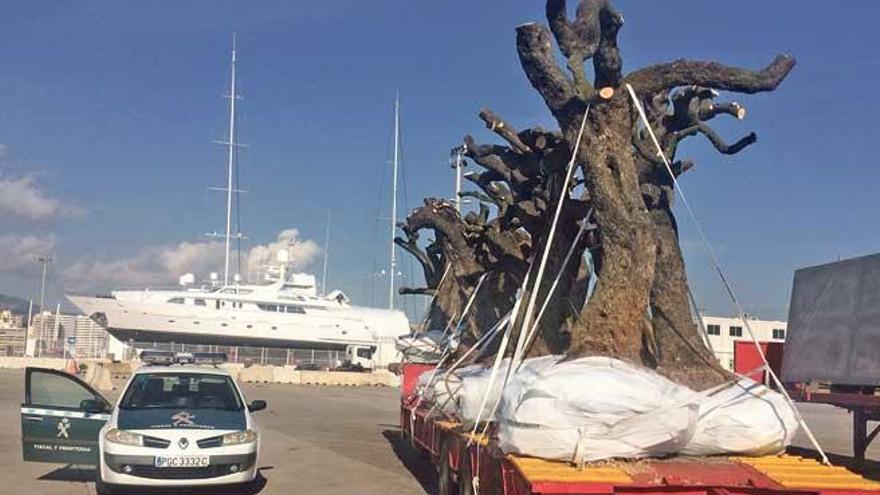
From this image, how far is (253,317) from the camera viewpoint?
285ft

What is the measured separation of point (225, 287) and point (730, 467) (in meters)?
82.7

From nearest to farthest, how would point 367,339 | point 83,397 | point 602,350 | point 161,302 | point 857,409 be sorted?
point 602,350 < point 857,409 < point 83,397 < point 161,302 < point 367,339

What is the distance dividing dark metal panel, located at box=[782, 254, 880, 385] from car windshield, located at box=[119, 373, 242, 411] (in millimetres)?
7144

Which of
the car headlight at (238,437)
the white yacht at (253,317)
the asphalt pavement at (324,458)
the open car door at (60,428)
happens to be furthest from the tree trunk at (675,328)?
the white yacht at (253,317)

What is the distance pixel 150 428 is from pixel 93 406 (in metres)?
1.61

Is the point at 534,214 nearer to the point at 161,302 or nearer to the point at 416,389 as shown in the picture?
the point at 416,389

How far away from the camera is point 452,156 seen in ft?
157

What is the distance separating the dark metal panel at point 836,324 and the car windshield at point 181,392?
23.4 ft

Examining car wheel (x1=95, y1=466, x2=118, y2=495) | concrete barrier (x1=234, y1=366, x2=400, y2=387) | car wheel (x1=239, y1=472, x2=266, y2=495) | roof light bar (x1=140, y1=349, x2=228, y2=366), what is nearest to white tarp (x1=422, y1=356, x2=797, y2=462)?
car wheel (x1=239, y1=472, x2=266, y2=495)

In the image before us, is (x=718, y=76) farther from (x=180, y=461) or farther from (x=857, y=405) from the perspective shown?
(x=180, y=461)

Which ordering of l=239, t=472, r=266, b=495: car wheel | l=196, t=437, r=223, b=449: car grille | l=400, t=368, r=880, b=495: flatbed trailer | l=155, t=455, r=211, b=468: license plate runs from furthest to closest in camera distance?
Answer: l=239, t=472, r=266, b=495: car wheel → l=196, t=437, r=223, b=449: car grille → l=155, t=455, r=211, b=468: license plate → l=400, t=368, r=880, b=495: flatbed trailer

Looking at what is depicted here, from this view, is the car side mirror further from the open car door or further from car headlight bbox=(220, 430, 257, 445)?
car headlight bbox=(220, 430, 257, 445)

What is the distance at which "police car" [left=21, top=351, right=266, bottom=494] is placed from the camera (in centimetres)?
1069

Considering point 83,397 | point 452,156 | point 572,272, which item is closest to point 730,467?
point 572,272
